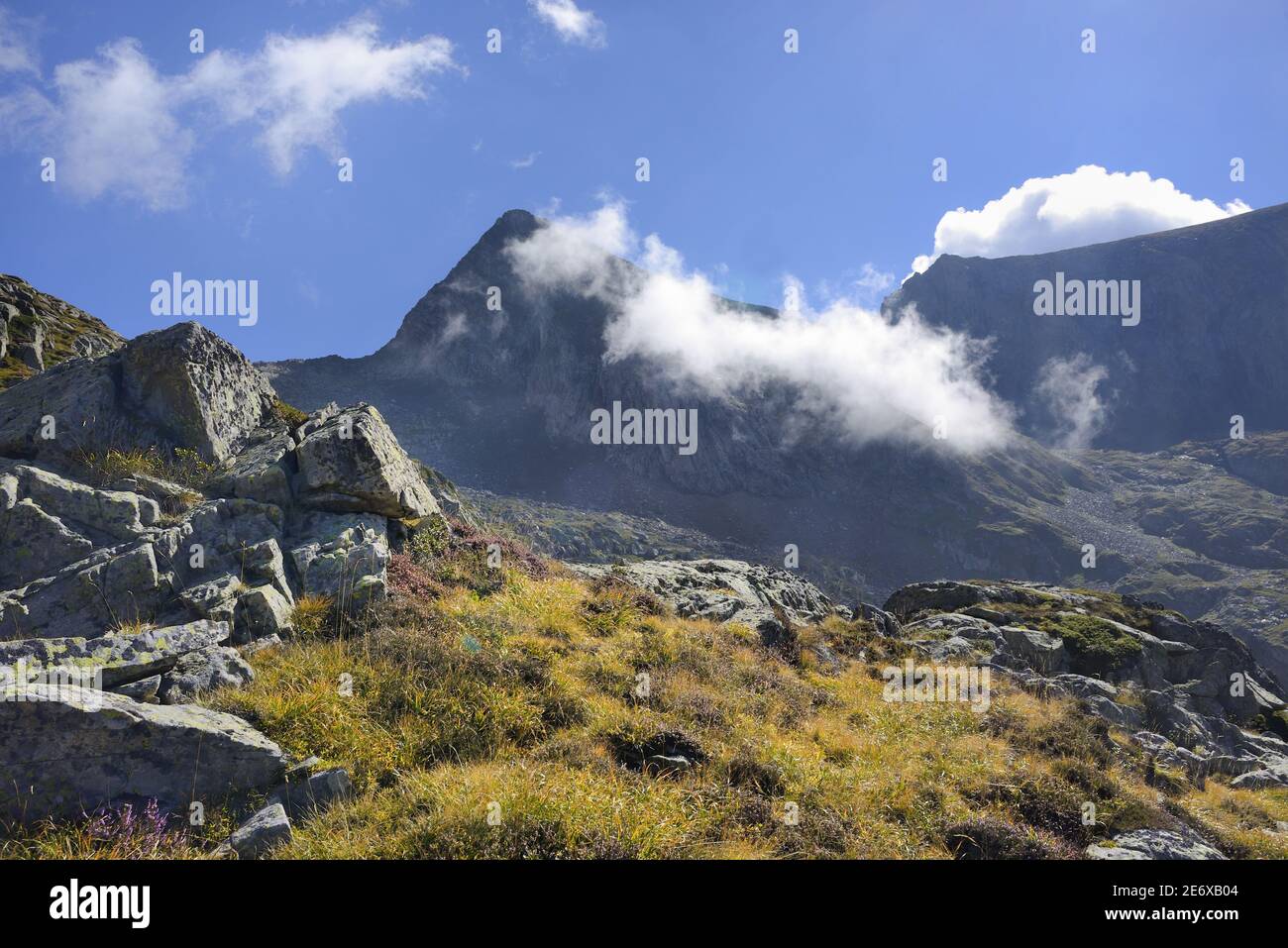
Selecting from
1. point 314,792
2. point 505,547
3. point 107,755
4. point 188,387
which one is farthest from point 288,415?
point 314,792

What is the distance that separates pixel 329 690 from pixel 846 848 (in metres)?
6.41

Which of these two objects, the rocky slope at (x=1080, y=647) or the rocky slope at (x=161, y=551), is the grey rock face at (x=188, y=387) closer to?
the rocky slope at (x=161, y=551)

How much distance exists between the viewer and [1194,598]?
171m

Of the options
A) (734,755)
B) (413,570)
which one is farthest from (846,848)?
(413,570)

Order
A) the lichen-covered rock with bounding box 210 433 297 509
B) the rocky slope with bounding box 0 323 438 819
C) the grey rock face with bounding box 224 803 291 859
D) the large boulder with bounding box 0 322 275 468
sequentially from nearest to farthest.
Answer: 1. the grey rock face with bounding box 224 803 291 859
2. the rocky slope with bounding box 0 323 438 819
3. the lichen-covered rock with bounding box 210 433 297 509
4. the large boulder with bounding box 0 322 275 468

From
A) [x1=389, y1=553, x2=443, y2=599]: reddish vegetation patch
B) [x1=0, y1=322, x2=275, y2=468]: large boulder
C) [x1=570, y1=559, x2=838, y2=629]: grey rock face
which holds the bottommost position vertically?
[x1=570, y1=559, x2=838, y2=629]: grey rock face

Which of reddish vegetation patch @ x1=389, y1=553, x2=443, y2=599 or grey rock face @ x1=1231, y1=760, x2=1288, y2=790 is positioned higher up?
reddish vegetation patch @ x1=389, y1=553, x2=443, y2=599

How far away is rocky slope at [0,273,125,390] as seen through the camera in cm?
2030

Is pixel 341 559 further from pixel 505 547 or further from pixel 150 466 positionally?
pixel 150 466

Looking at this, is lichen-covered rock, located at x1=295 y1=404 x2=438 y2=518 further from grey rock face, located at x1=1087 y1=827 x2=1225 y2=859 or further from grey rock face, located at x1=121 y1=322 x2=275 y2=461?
grey rock face, located at x1=1087 y1=827 x2=1225 y2=859

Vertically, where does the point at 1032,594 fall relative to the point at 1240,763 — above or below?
above

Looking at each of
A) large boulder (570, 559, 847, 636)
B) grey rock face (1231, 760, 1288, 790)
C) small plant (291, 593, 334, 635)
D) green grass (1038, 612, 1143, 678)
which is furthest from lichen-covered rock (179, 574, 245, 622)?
green grass (1038, 612, 1143, 678)

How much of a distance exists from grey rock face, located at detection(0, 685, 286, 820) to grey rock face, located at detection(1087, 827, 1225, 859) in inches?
407
